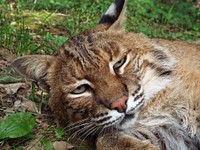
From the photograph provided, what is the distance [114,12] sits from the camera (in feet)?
18.2

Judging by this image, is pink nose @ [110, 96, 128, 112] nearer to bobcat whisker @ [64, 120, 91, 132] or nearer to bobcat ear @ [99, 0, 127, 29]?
bobcat whisker @ [64, 120, 91, 132]

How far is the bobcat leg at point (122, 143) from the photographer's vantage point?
4645mm

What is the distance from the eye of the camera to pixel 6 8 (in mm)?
8898

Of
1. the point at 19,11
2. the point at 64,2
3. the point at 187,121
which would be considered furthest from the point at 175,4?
the point at 187,121

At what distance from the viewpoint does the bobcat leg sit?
15.2ft

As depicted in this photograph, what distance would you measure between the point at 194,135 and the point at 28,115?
1632 millimetres

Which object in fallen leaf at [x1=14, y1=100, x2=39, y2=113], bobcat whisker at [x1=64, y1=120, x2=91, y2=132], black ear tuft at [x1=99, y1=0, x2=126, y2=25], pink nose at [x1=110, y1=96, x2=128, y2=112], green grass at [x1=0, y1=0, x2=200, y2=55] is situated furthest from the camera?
green grass at [x1=0, y1=0, x2=200, y2=55]

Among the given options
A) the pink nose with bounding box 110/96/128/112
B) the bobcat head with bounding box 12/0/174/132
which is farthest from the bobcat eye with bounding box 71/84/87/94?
the pink nose with bounding box 110/96/128/112

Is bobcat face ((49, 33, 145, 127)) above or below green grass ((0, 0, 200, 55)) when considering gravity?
above

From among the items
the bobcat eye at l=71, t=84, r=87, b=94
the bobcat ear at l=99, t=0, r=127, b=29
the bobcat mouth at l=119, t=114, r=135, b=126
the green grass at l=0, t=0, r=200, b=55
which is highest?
the bobcat ear at l=99, t=0, r=127, b=29

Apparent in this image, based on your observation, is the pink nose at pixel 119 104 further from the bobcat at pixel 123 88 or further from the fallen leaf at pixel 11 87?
the fallen leaf at pixel 11 87

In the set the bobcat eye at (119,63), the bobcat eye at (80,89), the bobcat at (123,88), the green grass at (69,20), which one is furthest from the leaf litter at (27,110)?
the bobcat eye at (119,63)

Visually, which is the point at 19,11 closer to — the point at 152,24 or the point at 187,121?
the point at 152,24

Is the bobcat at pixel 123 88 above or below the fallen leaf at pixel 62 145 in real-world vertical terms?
above
